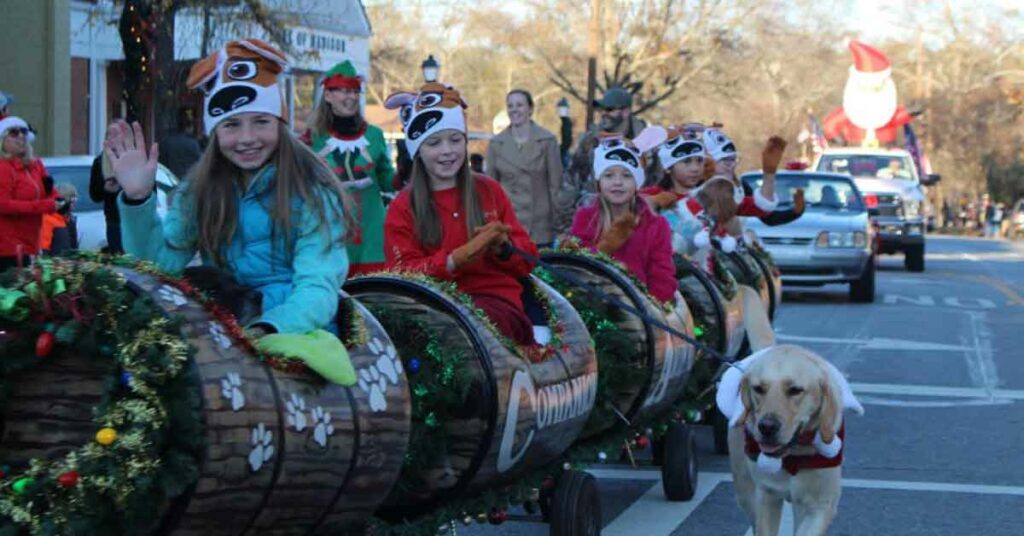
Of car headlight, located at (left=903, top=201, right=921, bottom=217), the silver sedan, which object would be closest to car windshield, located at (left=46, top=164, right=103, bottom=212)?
the silver sedan

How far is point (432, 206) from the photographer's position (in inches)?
272

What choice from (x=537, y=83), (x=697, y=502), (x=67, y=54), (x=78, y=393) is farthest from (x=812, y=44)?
(x=78, y=393)

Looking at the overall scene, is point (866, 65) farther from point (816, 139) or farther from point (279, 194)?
point (279, 194)

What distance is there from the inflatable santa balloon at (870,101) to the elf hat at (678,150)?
5232 centimetres

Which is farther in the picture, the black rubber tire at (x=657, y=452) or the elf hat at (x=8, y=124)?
the elf hat at (x=8, y=124)

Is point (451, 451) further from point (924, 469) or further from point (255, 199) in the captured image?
point (924, 469)

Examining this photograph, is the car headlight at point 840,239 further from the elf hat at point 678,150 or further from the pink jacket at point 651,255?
the pink jacket at point 651,255

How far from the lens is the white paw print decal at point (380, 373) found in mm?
4762

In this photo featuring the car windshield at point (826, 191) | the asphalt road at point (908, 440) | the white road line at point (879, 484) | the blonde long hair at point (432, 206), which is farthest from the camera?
the car windshield at point (826, 191)

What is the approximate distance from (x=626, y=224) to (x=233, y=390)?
4.27 meters

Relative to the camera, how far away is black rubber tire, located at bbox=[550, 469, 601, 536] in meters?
6.41

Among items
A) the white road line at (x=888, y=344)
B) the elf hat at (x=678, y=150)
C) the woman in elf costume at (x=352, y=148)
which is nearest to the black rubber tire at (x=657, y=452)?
the woman in elf costume at (x=352, y=148)

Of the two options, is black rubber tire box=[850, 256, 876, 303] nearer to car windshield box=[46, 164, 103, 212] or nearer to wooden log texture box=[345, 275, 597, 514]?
car windshield box=[46, 164, 103, 212]

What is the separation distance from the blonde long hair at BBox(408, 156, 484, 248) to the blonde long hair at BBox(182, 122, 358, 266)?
149cm
